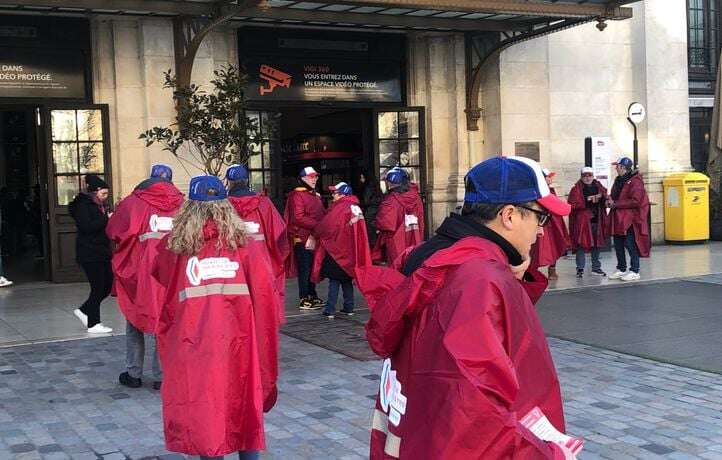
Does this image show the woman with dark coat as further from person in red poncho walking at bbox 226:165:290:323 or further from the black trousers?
person in red poncho walking at bbox 226:165:290:323

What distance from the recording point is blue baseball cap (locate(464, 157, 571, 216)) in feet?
7.75

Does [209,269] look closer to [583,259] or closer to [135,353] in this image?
[135,353]

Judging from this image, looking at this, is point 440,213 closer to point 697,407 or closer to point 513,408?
point 697,407

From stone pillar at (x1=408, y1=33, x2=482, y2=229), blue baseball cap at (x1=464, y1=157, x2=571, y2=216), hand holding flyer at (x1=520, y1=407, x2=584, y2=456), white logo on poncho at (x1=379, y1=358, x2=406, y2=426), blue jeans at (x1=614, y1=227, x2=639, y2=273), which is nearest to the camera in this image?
hand holding flyer at (x1=520, y1=407, x2=584, y2=456)

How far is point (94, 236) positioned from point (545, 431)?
289 inches

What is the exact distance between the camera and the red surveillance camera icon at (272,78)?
49.9 ft

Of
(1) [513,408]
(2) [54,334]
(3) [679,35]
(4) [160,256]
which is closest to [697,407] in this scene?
(4) [160,256]

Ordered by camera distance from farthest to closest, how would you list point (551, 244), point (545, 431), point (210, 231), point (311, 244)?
point (551, 244) < point (311, 244) < point (210, 231) < point (545, 431)

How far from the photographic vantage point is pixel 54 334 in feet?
31.9

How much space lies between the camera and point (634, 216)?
13.0 m

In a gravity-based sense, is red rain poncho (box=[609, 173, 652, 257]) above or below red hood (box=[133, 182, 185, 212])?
below

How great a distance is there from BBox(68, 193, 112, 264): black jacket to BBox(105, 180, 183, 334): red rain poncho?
144 cm

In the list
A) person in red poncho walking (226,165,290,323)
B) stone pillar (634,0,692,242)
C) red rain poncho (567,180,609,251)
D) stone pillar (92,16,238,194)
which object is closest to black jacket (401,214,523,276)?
person in red poncho walking (226,165,290,323)

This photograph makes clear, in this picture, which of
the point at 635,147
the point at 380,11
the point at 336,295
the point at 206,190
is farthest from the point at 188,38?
the point at 206,190
